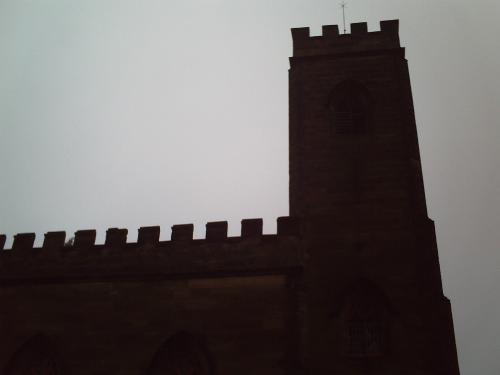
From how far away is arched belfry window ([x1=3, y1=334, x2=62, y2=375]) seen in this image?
41.3 ft

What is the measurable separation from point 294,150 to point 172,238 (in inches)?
171

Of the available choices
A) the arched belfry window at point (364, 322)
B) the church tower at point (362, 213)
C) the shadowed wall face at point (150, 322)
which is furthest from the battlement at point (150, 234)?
the arched belfry window at point (364, 322)

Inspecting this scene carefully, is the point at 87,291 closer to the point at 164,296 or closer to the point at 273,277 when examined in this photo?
the point at 164,296

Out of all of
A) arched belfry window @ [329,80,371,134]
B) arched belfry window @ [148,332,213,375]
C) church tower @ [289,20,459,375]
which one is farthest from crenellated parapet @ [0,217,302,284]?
arched belfry window @ [329,80,371,134]

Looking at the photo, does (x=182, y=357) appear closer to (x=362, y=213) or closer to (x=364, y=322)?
(x=364, y=322)

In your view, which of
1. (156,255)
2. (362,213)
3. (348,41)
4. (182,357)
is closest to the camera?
(182,357)

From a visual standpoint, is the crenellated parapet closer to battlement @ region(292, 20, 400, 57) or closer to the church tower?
the church tower

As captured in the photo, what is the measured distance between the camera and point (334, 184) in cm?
1455

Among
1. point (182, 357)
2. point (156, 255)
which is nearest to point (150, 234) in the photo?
point (156, 255)

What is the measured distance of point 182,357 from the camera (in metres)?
12.1

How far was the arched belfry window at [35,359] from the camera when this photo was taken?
1260 cm

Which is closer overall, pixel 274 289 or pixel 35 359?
pixel 274 289

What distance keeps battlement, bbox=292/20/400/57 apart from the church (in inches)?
114

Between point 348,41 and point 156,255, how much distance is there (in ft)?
30.1
